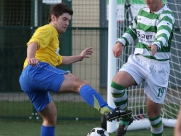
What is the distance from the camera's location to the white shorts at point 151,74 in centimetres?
721

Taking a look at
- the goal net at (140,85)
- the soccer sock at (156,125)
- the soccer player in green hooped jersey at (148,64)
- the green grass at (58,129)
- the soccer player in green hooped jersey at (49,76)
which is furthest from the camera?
the goal net at (140,85)

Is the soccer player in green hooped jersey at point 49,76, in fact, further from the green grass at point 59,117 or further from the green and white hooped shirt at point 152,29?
the green grass at point 59,117

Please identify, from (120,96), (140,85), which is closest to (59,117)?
(140,85)

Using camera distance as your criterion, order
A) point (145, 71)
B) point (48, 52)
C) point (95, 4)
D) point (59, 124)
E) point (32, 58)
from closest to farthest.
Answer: point (32, 58) → point (48, 52) → point (145, 71) → point (59, 124) → point (95, 4)

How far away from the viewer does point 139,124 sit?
9.33 m

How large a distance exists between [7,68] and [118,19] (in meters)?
2.37

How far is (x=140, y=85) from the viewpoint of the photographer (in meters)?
9.89

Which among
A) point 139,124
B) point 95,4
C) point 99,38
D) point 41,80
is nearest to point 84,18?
point 95,4

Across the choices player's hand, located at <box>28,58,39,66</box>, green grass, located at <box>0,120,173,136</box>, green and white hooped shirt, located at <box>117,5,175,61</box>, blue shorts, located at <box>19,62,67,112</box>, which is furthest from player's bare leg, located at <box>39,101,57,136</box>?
green grass, located at <box>0,120,173,136</box>

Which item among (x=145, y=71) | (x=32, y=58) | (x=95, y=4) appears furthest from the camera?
(x=95, y=4)

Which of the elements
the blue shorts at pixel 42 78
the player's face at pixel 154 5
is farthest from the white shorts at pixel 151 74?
the blue shorts at pixel 42 78

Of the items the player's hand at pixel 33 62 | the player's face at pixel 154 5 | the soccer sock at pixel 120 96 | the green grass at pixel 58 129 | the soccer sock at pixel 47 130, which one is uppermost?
the player's face at pixel 154 5

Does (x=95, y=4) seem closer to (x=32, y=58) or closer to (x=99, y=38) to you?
(x=99, y=38)

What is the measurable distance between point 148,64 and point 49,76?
60.6 inches
